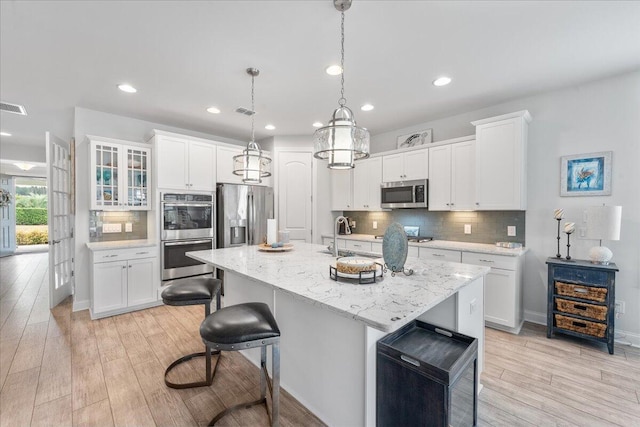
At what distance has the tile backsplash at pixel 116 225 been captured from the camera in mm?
3910

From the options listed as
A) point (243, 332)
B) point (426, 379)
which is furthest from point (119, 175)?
point (426, 379)

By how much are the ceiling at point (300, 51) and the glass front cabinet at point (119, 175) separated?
54 cm

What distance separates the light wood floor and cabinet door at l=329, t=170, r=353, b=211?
2.78m

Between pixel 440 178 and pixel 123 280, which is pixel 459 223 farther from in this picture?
pixel 123 280

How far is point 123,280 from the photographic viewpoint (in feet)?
11.9

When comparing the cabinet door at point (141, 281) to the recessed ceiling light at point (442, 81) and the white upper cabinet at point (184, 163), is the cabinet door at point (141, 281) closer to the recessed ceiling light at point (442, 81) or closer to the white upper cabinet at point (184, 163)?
the white upper cabinet at point (184, 163)

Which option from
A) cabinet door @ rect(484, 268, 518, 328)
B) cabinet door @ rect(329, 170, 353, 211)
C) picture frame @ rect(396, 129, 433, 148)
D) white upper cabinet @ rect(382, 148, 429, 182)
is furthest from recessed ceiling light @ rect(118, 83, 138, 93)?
cabinet door @ rect(484, 268, 518, 328)

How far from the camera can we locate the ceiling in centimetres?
195

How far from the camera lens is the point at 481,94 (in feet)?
10.8

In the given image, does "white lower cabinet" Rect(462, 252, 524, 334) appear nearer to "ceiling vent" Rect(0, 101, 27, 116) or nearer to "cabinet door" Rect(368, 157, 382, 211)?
"cabinet door" Rect(368, 157, 382, 211)

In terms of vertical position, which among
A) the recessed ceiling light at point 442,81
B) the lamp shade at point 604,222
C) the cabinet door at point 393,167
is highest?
the recessed ceiling light at point 442,81

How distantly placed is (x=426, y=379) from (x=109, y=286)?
3831mm

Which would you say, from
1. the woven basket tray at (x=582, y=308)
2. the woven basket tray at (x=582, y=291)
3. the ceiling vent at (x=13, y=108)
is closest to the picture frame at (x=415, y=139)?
the woven basket tray at (x=582, y=291)

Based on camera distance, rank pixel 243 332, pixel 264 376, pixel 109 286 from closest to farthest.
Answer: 1. pixel 243 332
2. pixel 264 376
3. pixel 109 286
